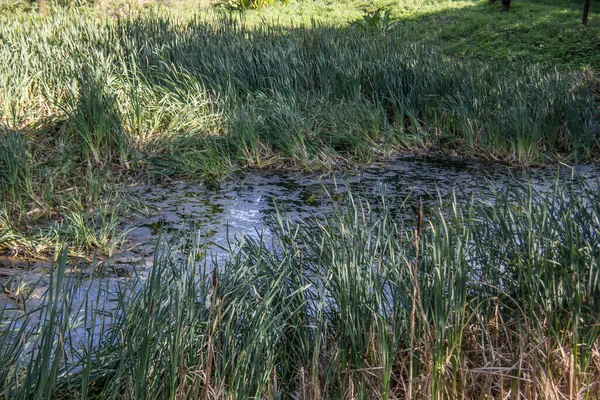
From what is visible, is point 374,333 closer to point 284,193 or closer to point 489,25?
point 284,193

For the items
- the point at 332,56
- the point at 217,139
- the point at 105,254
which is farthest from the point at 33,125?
the point at 332,56

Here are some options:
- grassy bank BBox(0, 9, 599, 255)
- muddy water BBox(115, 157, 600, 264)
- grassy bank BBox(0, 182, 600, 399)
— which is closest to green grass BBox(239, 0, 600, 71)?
grassy bank BBox(0, 9, 599, 255)

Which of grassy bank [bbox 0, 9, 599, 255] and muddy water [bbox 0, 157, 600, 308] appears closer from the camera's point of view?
muddy water [bbox 0, 157, 600, 308]

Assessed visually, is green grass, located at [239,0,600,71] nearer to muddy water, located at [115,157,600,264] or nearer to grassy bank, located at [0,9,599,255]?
grassy bank, located at [0,9,599,255]

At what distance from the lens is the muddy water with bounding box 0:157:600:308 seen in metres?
4.71

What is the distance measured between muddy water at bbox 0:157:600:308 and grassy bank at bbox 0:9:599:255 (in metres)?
0.22

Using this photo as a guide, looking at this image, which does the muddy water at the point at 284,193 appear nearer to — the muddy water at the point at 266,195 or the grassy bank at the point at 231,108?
the muddy water at the point at 266,195

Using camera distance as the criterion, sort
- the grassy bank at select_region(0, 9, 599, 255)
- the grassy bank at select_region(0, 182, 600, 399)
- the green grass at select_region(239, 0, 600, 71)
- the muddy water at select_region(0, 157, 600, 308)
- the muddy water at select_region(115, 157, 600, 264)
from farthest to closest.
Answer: the green grass at select_region(239, 0, 600, 71), the grassy bank at select_region(0, 9, 599, 255), the muddy water at select_region(115, 157, 600, 264), the muddy water at select_region(0, 157, 600, 308), the grassy bank at select_region(0, 182, 600, 399)

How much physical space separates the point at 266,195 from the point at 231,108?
5.54 feet

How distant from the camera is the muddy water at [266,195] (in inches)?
186

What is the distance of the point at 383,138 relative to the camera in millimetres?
6895

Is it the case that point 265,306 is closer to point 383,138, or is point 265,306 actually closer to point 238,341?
point 238,341

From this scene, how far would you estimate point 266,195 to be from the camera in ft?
18.9

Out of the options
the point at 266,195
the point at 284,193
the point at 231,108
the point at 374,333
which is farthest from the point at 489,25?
the point at 374,333
